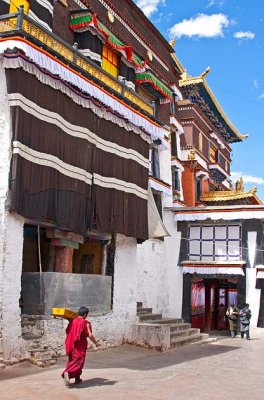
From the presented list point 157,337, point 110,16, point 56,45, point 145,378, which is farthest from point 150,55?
point 145,378

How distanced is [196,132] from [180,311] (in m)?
10.6

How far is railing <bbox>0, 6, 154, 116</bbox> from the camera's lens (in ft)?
31.1

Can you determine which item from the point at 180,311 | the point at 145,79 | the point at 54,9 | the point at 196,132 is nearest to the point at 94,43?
the point at 54,9

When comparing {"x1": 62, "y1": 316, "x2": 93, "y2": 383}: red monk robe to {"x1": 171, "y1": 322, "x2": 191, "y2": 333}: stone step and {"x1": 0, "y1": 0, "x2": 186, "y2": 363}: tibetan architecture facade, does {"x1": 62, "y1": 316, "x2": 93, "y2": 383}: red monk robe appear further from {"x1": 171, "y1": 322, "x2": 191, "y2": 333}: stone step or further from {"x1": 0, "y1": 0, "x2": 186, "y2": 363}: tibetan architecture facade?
{"x1": 171, "y1": 322, "x2": 191, "y2": 333}: stone step

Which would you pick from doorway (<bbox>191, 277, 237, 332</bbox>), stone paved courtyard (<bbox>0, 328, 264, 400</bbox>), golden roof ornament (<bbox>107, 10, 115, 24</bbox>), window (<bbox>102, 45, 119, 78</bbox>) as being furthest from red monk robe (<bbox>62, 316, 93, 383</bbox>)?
doorway (<bbox>191, 277, 237, 332</bbox>)

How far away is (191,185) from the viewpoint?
84.9ft

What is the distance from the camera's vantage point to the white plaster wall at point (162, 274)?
62.6 feet

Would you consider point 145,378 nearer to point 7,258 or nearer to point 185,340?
point 7,258

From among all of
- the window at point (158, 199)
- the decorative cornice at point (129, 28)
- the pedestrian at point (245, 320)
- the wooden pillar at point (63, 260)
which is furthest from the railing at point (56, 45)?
the pedestrian at point (245, 320)

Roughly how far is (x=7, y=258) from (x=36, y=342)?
1.84 m

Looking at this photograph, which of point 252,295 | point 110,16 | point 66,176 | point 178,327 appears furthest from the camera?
point 252,295

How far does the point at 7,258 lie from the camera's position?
930 centimetres

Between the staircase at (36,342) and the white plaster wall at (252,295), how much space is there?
11259mm

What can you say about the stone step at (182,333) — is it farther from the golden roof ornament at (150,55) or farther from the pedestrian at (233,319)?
the golden roof ornament at (150,55)
